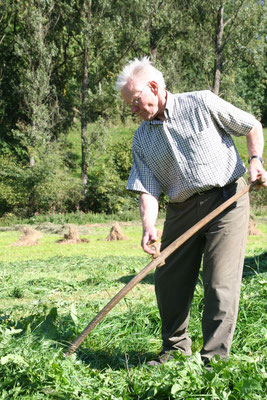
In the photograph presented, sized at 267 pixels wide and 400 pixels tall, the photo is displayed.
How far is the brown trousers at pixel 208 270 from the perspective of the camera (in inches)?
128

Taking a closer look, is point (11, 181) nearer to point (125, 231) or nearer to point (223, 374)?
point (125, 231)

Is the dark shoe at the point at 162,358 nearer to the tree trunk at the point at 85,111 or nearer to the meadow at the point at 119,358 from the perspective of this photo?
the meadow at the point at 119,358

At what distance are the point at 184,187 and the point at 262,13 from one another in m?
25.6

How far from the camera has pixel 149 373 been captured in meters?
3.30

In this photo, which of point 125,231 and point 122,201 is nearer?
point 125,231

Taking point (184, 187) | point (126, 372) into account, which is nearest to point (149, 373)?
point (126, 372)

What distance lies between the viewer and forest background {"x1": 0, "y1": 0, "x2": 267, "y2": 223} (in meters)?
24.6

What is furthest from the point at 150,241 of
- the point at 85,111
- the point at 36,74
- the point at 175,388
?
the point at 85,111

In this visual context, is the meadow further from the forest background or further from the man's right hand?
the forest background

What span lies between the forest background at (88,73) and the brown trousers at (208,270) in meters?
20.1

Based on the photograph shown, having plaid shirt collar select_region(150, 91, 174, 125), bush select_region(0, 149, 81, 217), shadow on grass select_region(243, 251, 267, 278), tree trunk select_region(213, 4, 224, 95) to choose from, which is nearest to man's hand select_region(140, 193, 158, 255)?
plaid shirt collar select_region(150, 91, 174, 125)

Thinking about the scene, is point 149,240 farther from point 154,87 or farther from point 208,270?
point 154,87

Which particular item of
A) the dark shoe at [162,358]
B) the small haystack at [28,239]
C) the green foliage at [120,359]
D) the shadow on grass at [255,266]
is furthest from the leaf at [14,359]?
the small haystack at [28,239]

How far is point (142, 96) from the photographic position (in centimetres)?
336
